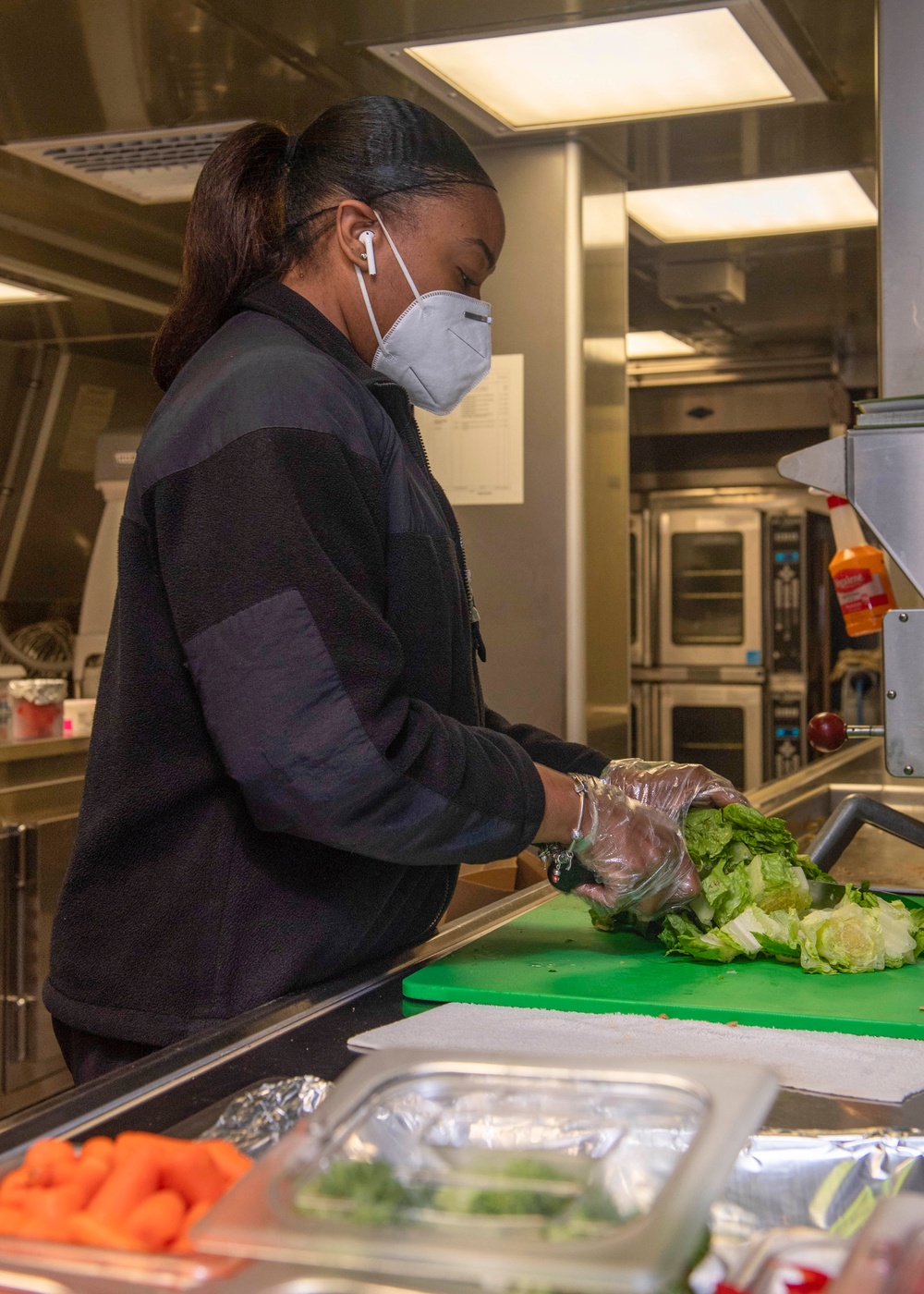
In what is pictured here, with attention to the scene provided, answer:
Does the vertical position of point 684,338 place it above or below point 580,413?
above

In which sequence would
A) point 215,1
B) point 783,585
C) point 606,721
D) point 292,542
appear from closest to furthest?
point 292,542
point 215,1
point 606,721
point 783,585

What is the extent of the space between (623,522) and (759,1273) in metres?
2.76

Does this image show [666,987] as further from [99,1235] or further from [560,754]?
→ [99,1235]

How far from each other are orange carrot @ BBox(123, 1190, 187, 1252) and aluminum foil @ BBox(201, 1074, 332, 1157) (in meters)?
0.22

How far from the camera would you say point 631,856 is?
1.46 metres

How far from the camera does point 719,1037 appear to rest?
1204 mm

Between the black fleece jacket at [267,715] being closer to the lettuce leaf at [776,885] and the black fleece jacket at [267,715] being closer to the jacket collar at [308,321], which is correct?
the jacket collar at [308,321]

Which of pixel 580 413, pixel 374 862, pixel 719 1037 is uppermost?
pixel 580 413

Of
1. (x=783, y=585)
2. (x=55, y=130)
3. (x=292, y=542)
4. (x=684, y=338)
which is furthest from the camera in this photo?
(x=783, y=585)

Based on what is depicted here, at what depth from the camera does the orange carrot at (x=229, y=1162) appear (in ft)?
2.36

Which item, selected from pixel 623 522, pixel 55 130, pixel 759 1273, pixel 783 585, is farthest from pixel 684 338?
pixel 759 1273

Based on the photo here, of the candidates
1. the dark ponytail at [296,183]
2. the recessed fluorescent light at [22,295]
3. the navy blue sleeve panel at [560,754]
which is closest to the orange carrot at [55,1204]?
the dark ponytail at [296,183]

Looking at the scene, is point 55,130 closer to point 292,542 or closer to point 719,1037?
point 292,542

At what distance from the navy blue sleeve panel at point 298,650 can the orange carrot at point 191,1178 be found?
52 centimetres
